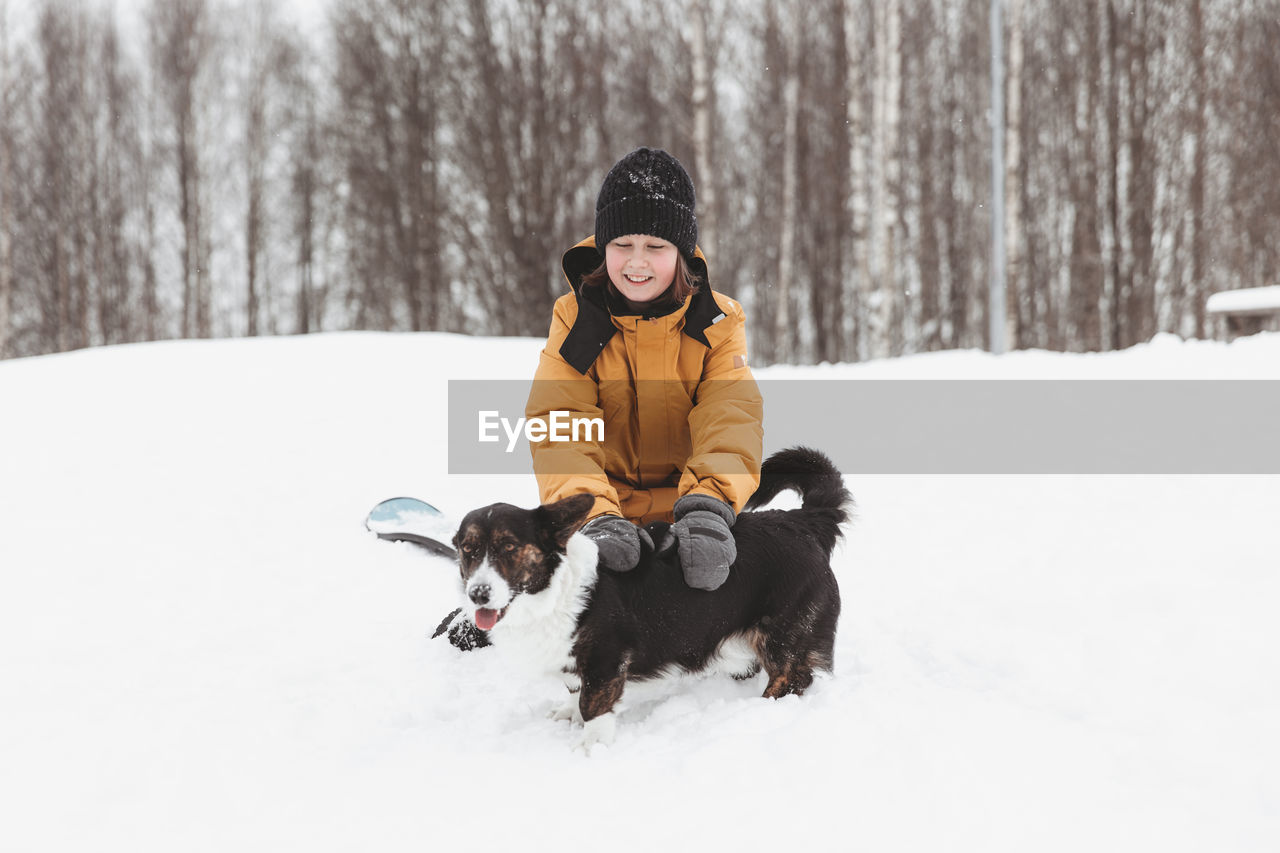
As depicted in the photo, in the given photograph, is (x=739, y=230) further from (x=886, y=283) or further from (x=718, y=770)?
(x=718, y=770)

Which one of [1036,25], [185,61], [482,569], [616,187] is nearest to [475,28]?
[185,61]

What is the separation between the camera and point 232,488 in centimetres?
498

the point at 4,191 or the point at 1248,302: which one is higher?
the point at 4,191

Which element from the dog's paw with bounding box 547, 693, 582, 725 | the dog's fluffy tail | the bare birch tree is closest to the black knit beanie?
the dog's fluffy tail

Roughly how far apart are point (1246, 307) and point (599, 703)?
867 centimetres

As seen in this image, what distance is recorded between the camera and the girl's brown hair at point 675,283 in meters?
2.91

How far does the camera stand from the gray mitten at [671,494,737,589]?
245 centimetres

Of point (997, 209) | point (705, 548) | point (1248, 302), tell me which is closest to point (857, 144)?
point (997, 209)

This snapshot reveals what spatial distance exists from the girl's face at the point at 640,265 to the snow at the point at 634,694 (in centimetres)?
143

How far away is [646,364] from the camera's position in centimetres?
297

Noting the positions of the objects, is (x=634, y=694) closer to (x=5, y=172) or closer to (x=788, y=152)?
(x=788, y=152)

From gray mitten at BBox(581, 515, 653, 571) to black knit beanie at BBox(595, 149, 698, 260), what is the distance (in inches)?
40.8

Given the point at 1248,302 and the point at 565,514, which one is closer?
the point at 565,514

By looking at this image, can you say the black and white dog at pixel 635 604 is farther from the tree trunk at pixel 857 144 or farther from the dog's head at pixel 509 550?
the tree trunk at pixel 857 144
